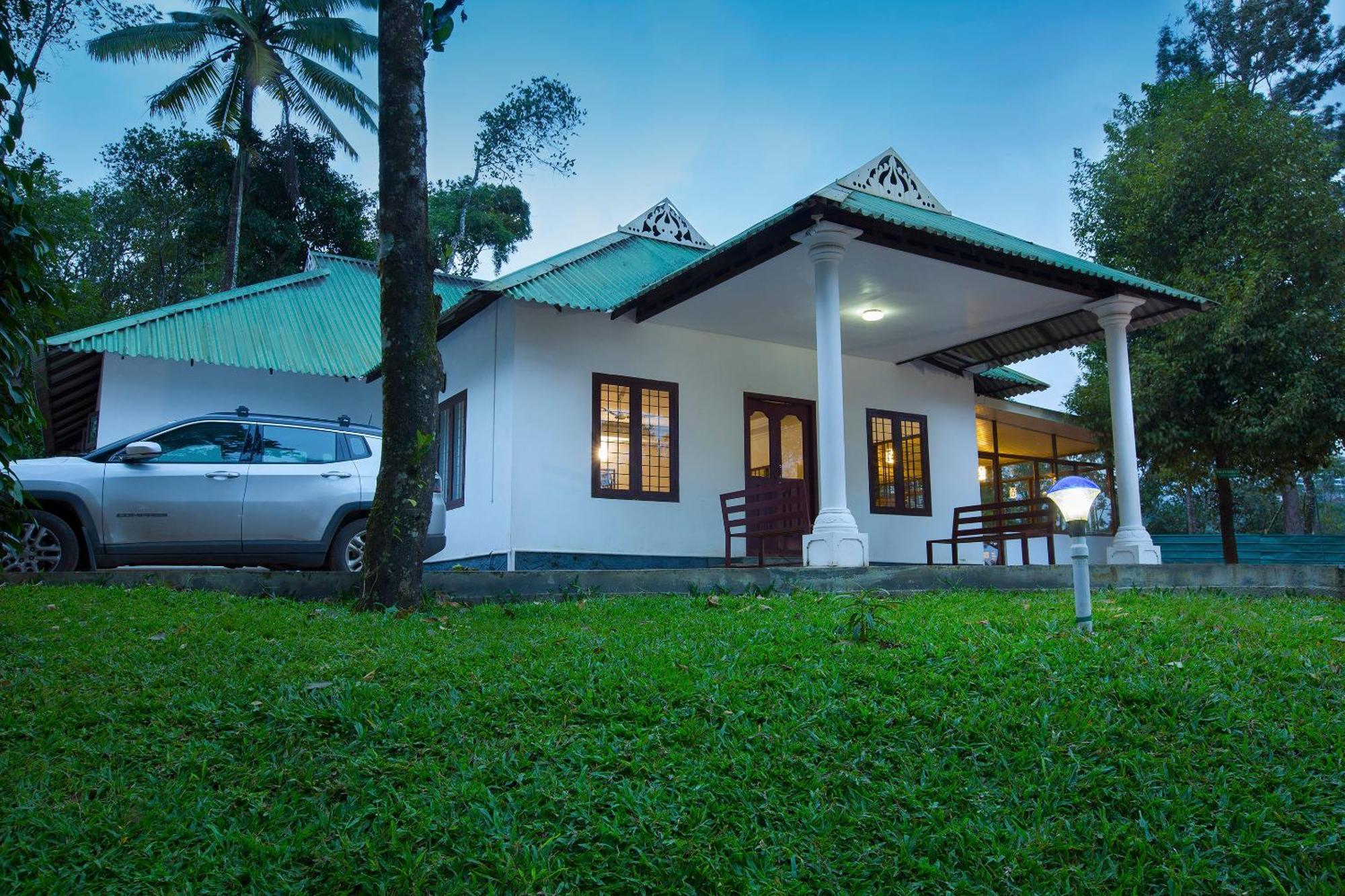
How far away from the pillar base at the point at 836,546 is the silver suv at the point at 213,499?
12.2 feet

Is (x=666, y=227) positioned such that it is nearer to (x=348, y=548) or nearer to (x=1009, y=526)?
(x=1009, y=526)

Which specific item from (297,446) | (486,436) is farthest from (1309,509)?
(297,446)

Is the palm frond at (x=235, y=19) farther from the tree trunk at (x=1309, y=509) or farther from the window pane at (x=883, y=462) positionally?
the tree trunk at (x=1309, y=509)

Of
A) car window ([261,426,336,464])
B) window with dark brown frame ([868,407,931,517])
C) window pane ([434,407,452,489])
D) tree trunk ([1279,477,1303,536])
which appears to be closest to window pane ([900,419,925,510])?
window with dark brown frame ([868,407,931,517])

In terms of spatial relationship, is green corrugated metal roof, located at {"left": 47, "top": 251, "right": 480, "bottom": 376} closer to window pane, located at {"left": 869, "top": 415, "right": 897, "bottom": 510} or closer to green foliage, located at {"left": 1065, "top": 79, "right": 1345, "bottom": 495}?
window pane, located at {"left": 869, "top": 415, "right": 897, "bottom": 510}

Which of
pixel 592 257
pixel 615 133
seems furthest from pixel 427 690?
pixel 615 133

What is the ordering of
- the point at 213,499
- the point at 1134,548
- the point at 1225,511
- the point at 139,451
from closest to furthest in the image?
1. the point at 139,451
2. the point at 213,499
3. the point at 1134,548
4. the point at 1225,511

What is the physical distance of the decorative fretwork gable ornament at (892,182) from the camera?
40.6 ft

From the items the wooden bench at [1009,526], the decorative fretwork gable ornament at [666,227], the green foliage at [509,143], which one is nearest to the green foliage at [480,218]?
the green foliage at [509,143]

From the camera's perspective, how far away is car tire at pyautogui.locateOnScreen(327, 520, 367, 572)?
9.05 m

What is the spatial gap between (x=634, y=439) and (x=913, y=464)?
5.06 metres

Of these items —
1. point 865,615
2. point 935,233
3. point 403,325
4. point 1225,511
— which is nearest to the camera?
point 865,615

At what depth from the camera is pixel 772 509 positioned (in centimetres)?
1112

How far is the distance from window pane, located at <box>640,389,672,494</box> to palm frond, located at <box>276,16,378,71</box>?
616 inches
